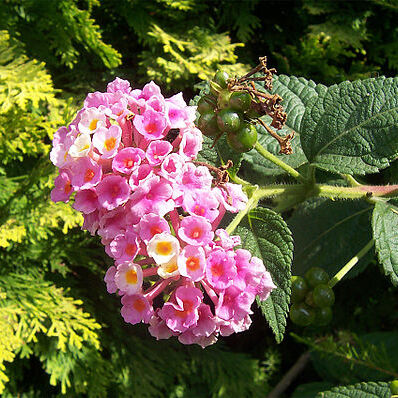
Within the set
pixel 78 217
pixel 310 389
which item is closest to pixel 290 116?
pixel 78 217

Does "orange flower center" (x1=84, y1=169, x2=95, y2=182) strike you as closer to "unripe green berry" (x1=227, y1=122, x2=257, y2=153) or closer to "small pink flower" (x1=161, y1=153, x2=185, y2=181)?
"small pink flower" (x1=161, y1=153, x2=185, y2=181)

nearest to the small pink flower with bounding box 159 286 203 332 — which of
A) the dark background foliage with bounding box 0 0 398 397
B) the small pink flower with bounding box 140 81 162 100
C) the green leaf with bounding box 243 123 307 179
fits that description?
the small pink flower with bounding box 140 81 162 100

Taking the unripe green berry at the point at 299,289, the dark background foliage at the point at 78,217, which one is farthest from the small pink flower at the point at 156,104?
the dark background foliage at the point at 78,217

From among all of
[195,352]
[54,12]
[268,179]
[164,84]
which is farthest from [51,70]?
[195,352]

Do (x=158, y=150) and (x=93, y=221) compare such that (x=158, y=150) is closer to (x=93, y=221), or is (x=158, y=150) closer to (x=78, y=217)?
(x=93, y=221)

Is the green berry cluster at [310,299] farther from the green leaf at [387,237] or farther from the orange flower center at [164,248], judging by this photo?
the orange flower center at [164,248]
